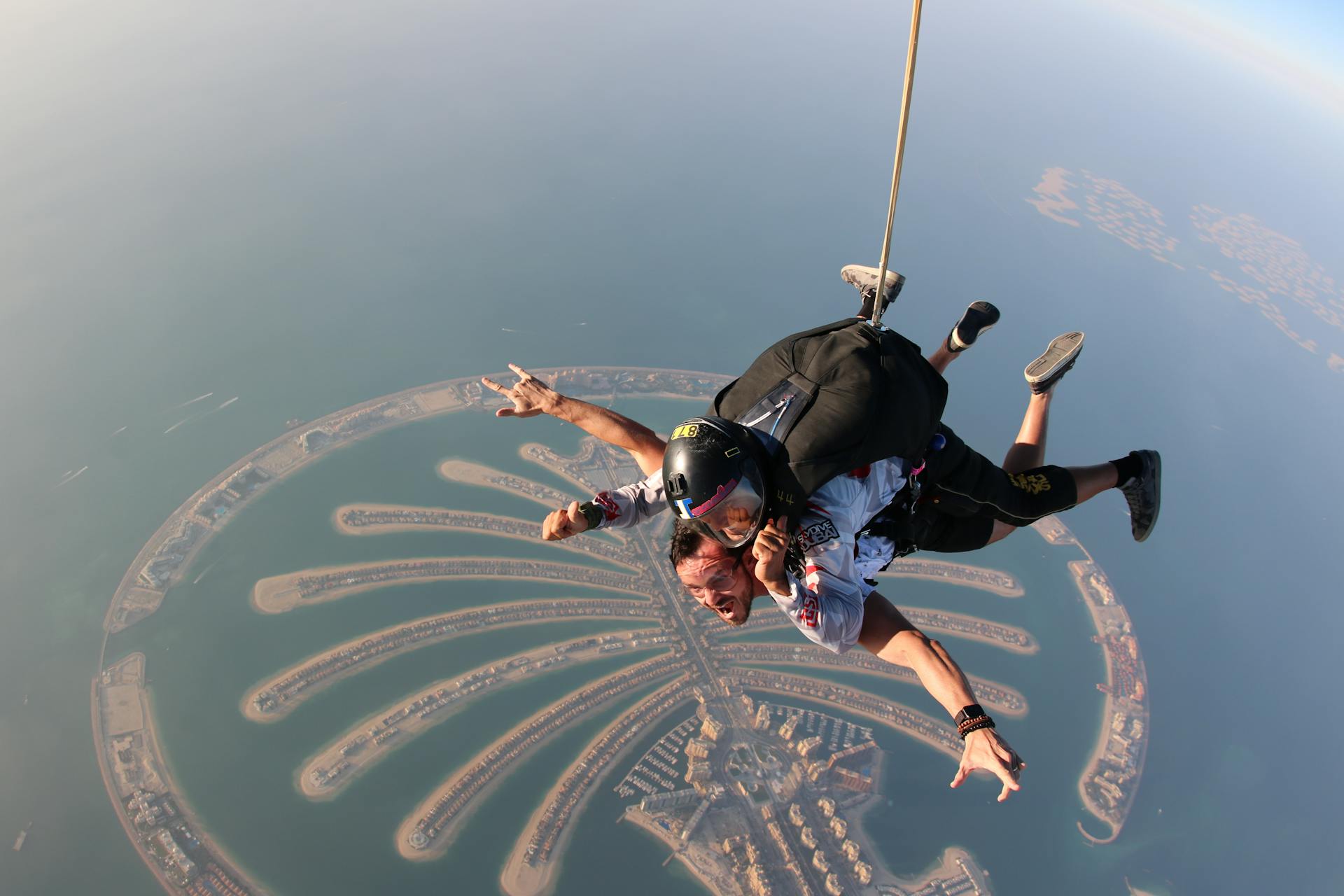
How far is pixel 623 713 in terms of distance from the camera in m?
16.5

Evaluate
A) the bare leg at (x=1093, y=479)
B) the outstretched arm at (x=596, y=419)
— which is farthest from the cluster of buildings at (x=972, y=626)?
the outstretched arm at (x=596, y=419)

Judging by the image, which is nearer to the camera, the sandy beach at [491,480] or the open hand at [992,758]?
the open hand at [992,758]

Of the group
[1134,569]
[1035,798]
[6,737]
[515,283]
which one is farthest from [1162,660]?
[6,737]

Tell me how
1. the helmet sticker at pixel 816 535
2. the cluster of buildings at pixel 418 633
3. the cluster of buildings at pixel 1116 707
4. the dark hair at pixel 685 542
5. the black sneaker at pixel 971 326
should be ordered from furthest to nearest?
1. the cluster of buildings at pixel 1116 707
2. the cluster of buildings at pixel 418 633
3. the black sneaker at pixel 971 326
4. the dark hair at pixel 685 542
5. the helmet sticker at pixel 816 535

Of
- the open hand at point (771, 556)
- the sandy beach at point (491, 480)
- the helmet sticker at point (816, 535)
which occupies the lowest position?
the open hand at point (771, 556)

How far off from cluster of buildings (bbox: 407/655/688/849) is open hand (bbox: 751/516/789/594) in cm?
1455

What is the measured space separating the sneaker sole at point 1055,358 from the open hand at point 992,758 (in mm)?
2292

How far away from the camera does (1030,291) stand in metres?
33.4

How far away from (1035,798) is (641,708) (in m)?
9.53

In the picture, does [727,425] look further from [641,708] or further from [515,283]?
[515,283]

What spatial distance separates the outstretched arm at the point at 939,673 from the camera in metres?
2.53

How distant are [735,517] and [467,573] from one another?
17.1 metres

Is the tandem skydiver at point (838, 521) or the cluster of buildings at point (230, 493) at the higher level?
the cluster of buildings at point (230, 493)

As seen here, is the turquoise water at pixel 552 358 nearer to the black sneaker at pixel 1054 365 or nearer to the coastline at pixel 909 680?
the coastline at pixel 909 680
